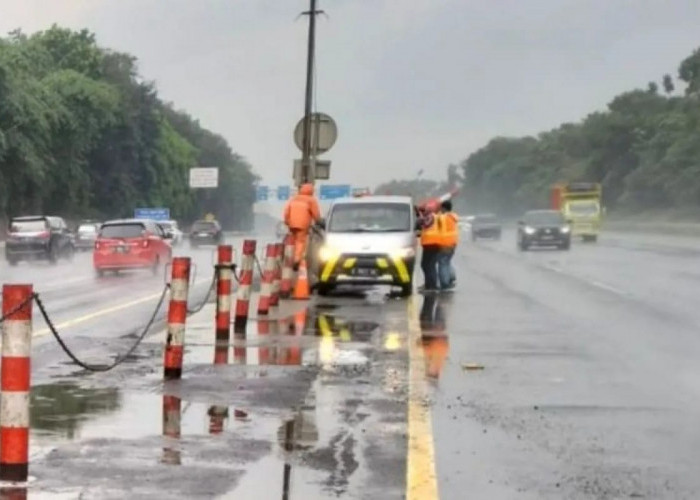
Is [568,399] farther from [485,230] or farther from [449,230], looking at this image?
[485,230]

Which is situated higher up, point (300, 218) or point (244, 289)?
point (300, 218)

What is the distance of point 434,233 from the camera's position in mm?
26078

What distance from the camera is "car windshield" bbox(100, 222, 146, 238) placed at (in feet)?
123

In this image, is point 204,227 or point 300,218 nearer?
point 300,218

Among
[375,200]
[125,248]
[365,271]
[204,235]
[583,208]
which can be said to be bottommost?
[204,235]

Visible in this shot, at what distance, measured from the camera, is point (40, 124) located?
7306cm

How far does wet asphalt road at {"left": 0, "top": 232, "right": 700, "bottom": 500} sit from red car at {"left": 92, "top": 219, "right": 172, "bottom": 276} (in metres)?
17.6

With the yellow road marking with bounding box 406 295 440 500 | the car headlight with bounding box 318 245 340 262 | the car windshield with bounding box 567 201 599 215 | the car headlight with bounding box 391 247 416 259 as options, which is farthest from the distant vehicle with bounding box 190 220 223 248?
the yellow road marking with bounding box 406 295 440 500

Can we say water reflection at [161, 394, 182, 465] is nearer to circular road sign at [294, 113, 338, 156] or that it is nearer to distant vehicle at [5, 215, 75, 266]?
circular road sign at [294, 113, 338, 156]

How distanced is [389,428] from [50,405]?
2.62 metres

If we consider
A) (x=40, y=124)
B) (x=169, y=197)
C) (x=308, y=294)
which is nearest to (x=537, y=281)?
(x=308, y=294)

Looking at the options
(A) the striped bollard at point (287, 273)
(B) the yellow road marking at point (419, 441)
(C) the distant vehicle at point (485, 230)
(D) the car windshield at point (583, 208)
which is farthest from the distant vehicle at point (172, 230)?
(B) the yellow road marking at point (419, 441)

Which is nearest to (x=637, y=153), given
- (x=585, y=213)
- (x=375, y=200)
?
(x=585, y=213)

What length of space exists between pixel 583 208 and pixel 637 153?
219 ft
